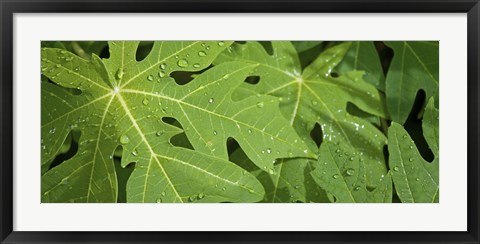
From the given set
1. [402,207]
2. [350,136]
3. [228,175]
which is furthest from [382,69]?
[228,175]

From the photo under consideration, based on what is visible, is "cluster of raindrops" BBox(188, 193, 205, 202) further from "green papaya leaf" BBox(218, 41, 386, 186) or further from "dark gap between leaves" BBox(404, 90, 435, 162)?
"dark gap between leaves" BBox(404, 90, 435, 162)

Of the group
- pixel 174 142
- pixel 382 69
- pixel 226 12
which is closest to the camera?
pixel 226 12

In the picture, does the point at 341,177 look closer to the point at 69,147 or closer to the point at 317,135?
the point at 317,135

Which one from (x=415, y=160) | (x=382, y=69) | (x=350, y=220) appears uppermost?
(x=382, y=69)

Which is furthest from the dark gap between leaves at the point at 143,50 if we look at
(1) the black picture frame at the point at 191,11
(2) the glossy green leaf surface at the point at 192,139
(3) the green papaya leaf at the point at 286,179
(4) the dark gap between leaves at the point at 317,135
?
(4) the dark gap between leaves at the point at 317,135

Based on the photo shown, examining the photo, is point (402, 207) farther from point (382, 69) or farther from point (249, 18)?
point (249, 18)

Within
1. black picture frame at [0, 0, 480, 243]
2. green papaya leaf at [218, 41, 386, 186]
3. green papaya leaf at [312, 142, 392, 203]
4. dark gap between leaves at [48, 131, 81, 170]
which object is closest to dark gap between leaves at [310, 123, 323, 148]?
green papaya leaf at [218, 41, 386, 186]

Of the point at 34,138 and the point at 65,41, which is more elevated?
the point at 65,41
